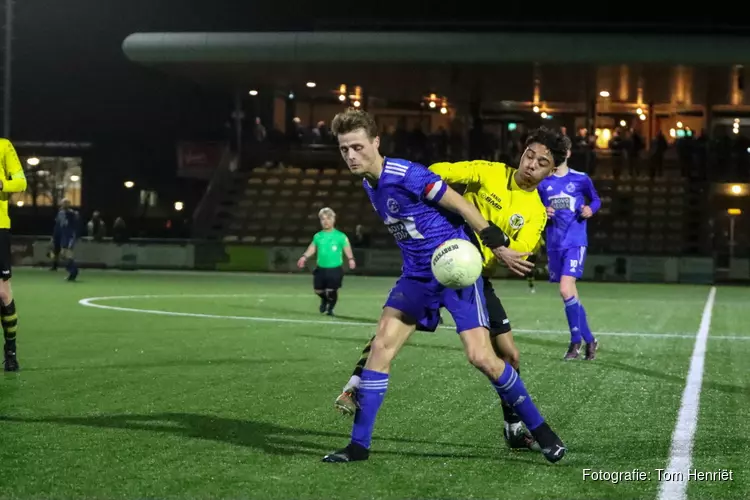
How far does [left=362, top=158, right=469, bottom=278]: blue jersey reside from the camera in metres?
7.11

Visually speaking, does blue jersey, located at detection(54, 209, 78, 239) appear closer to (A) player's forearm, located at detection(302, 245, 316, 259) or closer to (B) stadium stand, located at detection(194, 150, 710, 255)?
(B) stadium stand, located at detection(194, 150, 710, 255)

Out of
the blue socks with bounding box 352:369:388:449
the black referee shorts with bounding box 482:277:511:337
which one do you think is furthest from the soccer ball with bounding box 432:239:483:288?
the black referee shorts with bounding box 482:277:511:337

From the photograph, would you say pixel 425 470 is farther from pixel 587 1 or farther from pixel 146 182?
pixel 146 182

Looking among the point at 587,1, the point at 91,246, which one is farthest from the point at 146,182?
the point at 587,1

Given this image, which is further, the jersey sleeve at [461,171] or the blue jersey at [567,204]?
the blue jersey at [567,204]

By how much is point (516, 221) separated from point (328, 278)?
12.3m

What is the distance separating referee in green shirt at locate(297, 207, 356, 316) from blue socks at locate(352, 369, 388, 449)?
41.5ft

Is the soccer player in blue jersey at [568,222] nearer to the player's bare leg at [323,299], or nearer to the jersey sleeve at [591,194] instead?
the jersey sleeve at [591,194]

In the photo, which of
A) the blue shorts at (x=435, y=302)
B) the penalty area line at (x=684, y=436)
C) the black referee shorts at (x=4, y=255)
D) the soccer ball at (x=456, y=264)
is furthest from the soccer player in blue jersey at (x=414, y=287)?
the black referee shorts at (x=4, y=255)

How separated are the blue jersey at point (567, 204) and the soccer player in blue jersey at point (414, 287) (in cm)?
670

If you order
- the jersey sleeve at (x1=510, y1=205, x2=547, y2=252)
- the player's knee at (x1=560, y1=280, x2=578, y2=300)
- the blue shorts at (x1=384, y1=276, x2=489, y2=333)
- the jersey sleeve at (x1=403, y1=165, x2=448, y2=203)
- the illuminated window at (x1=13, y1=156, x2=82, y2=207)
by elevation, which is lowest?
the player's knee at (x1=560, y1=280, x2=578, y2=300)

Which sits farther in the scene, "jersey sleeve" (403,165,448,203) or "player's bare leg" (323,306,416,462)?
"player's bare leg" (323,306,416,462)

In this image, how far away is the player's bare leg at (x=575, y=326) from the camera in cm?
1362

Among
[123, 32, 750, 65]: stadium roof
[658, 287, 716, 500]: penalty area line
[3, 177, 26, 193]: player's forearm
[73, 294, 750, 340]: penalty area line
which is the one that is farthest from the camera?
[123, 32, 750, 65]: stadium roof
